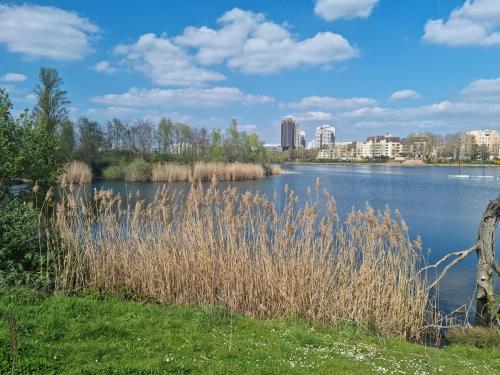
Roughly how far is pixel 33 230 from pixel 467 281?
32.0 ft

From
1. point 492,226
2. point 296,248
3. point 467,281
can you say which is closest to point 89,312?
point 296,248

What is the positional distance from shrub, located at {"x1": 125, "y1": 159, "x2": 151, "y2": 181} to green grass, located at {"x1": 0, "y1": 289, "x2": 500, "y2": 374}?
31494 millimetres

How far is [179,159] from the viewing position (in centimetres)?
4256

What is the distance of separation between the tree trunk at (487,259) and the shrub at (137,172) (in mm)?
32582

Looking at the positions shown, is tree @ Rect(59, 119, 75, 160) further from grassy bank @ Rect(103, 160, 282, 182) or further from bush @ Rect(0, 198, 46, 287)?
bush @ Rect(0, 198, 46, 287)

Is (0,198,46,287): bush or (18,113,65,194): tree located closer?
(0,198,46,287): bush

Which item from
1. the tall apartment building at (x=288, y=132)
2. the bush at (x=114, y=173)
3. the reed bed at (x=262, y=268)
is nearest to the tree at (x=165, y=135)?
the bush at (x=114, y=173)

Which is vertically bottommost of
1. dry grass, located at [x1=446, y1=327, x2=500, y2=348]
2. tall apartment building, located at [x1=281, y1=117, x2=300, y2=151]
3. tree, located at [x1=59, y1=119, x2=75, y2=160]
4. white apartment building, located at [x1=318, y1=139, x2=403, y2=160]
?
dry grass, located at [x1=446, y1=327, x2=500, y2=348]

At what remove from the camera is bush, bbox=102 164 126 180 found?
119ft

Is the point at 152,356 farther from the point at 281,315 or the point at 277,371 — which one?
the point at 281,315

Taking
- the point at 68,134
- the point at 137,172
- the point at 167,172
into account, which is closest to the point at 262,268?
the point at 167,172

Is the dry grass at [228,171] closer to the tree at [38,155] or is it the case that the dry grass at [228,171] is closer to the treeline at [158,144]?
the treeline at [158,144]

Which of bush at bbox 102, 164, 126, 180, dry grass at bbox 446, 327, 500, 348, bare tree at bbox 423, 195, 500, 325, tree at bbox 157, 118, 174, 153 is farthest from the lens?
tree at bbox 157, 118, 174, 153

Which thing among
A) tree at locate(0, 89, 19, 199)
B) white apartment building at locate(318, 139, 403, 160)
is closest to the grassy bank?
tree at locate(0, 89, 19, 199)
